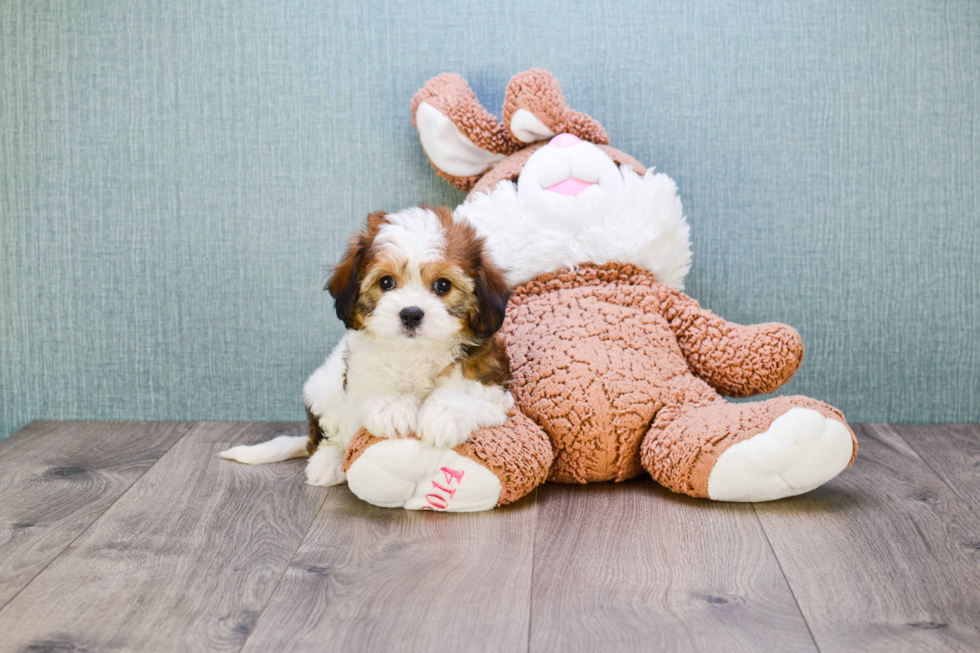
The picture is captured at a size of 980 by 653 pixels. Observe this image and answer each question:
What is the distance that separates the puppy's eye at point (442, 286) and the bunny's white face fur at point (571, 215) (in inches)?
13.9

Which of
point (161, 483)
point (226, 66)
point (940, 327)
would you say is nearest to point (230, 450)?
point (161, 483)

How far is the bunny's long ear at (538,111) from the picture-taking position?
1.96m

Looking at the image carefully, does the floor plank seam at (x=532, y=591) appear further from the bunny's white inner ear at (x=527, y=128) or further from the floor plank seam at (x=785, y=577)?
the bunny's white inner ear at (x=527, y=128)

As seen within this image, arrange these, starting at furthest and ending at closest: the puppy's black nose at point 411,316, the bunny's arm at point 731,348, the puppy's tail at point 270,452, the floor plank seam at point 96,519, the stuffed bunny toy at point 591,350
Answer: the puppy's tail at point 270,452 < the bunny's arm at point 731,348 < the stuffed bunny toy at point 591,350 < the puppy's black nose at point 411,316 < the floor plank seam at point 96,519

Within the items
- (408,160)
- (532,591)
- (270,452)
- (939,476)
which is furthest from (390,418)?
(939,476)

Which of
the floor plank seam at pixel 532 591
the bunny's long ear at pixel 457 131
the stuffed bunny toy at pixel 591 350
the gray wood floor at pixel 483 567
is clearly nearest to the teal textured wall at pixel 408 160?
the bunny's long ear at pixel 457 131

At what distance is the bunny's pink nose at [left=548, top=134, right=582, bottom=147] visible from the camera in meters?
1.97

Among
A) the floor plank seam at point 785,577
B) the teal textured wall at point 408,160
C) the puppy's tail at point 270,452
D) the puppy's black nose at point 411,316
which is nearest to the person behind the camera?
the floor plank seam at point 785,577

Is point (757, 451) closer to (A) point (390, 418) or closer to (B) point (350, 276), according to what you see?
(A) point (390, 418)

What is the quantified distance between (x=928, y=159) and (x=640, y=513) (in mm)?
1314

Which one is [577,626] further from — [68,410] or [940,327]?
[68,410]

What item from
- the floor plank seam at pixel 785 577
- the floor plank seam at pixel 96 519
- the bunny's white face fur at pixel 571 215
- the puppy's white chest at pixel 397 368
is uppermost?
the bunny's white face fur at pixel 571 215

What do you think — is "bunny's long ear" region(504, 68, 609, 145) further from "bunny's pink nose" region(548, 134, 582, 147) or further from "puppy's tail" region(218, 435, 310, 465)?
"puppy's tail" region(218, 435, 310, 465)

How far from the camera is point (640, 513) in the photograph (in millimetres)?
1662
